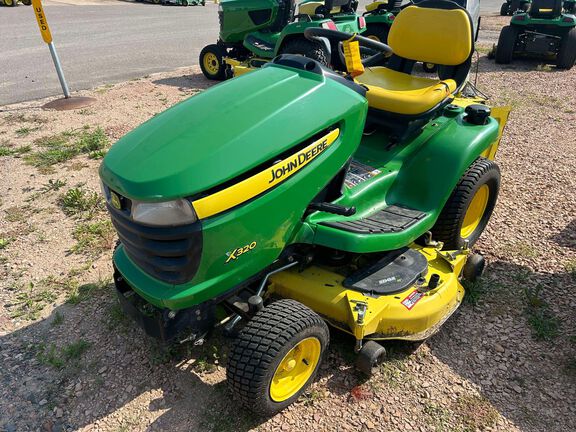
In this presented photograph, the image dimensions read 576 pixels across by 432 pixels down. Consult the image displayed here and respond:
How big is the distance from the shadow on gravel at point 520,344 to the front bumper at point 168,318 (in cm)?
123

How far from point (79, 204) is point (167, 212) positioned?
2.32 meters

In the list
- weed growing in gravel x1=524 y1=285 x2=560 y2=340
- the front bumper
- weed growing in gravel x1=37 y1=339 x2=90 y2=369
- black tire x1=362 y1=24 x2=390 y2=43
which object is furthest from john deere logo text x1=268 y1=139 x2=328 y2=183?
black tire x1=362 y1=24 x2=390 y2=43

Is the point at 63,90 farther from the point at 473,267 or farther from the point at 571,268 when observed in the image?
the point at 571,268

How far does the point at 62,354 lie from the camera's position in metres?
2.50

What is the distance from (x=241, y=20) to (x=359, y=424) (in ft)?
21.0

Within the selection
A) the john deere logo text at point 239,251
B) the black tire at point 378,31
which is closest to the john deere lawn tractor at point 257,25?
the black tire at point 378,31

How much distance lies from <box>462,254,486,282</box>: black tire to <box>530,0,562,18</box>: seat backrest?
719 cm

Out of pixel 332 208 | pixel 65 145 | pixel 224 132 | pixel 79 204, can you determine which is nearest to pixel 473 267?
pixel 332 208

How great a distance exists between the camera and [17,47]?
9664mm

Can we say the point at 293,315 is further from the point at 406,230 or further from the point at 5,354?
the point at 5,354

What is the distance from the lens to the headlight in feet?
5.79

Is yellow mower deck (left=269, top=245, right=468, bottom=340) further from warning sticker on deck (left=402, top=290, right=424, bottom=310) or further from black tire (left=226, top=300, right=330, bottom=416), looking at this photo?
black tire (left=226, top=300, right=330, bottom=416)

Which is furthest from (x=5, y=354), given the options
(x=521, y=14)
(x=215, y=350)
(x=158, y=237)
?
(x=521, y=14)

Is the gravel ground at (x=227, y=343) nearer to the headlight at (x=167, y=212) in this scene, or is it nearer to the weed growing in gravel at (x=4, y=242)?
the weed growing in gravel at (x=4, y=242)
